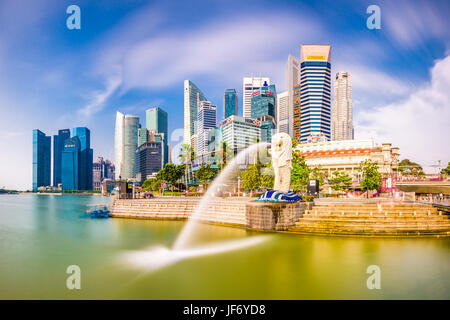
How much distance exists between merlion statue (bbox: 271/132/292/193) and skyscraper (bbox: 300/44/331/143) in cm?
16093

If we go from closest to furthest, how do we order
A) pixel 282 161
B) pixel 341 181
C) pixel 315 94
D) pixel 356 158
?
1. pixel 282 161
2. pixel 341 181
3. pixel 356 158
4. pixel 315 94

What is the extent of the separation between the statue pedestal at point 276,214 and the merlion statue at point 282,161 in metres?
2.09

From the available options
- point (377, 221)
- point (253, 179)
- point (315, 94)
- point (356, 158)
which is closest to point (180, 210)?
point (253, 179)

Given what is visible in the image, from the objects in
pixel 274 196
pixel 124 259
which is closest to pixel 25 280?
pixel 124 259

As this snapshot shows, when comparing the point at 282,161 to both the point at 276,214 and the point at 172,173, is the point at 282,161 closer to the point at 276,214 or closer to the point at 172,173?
the point at 276,214

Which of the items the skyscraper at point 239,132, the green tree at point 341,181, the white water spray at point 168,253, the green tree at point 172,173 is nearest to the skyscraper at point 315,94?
the skyscraper at point 239,132

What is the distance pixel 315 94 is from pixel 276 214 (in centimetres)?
17471

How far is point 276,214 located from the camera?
26953 millimetres

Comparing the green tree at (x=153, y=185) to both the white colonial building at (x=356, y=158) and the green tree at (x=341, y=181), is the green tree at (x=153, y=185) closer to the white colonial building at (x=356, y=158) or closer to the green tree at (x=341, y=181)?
the white colonial building at (x=356, y=158)

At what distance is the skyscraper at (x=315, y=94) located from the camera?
183625 mm

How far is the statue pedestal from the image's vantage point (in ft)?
88.3

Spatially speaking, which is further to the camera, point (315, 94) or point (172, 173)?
point (315, 94)

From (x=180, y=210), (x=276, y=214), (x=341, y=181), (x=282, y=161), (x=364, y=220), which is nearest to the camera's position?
(x=364, y=220)
